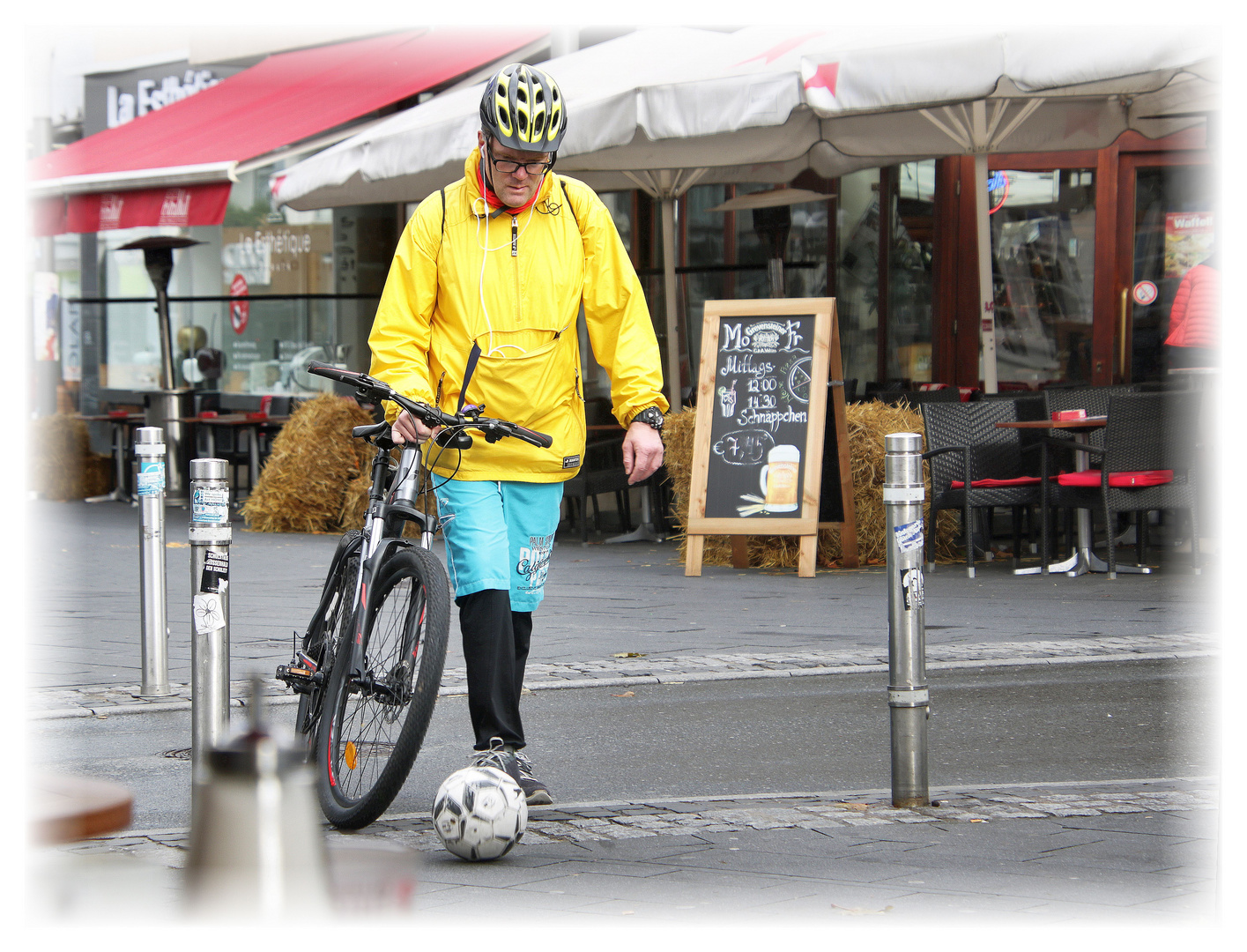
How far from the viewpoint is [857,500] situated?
977 cm

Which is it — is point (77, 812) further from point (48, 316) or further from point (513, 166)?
point (48, 316)

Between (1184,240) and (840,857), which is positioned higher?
(1184,240)

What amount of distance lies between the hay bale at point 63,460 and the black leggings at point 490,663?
13.2 meters

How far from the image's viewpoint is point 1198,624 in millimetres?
7289

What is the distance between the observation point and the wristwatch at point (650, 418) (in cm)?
421

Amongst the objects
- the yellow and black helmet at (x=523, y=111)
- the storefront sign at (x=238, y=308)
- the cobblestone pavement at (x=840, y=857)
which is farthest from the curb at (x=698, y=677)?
the storefront sign at (x=238, y=308)

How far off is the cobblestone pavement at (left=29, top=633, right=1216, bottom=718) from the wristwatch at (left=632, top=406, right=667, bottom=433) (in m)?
2.05

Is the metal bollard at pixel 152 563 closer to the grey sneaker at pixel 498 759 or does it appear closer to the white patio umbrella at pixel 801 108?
the grey sneaker at pixel 498 759

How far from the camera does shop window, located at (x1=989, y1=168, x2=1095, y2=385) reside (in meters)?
13.1

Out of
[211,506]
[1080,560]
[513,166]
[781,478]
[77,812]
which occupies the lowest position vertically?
[1080,560]

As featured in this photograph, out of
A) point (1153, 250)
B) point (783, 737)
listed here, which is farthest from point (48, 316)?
point (783, 737)

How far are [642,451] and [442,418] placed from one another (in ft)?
1.79

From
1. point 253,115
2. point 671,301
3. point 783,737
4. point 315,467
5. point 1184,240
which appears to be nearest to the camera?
point 783,737

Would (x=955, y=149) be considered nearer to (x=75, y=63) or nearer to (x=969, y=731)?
(x=969, y=731)
